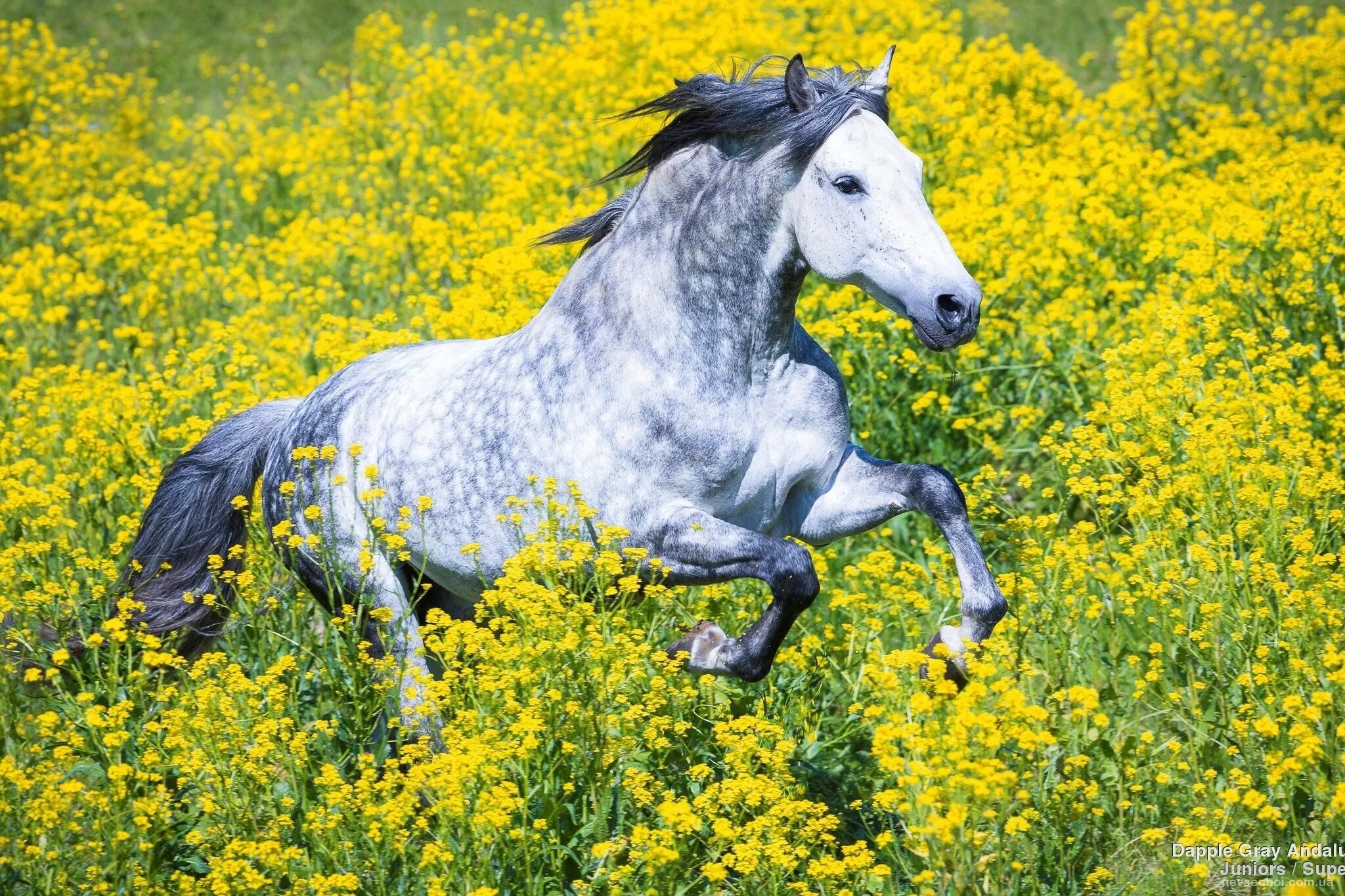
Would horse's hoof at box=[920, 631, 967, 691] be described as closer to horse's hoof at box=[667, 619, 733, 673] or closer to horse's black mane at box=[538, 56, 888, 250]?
horse's hoof at box=[667, 619, 733, 673]

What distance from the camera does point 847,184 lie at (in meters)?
3.74

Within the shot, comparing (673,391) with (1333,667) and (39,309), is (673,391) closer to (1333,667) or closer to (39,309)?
(1333,667)

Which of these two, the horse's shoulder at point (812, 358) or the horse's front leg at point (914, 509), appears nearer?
the horse's front leg at point (914, 509)

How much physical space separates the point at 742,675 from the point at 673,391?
30.1 inches

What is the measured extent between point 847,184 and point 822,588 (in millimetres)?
2085

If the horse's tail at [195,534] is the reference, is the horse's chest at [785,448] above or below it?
above

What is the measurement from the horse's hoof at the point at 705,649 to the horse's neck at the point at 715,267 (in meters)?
0.70

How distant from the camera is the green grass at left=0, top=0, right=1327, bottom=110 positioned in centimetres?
1247

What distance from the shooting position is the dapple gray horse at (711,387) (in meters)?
3.76

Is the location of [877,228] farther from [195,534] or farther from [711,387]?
[195,534]

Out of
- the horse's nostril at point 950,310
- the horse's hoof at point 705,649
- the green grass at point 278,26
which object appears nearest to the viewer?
the horse's nostril at point 950,310

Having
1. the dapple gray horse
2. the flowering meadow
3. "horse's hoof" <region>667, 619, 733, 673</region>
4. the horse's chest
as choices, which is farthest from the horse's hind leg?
the horse's chest

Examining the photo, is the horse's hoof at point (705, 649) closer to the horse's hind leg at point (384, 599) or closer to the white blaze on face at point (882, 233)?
the horse's hind leg at point (384, 599)

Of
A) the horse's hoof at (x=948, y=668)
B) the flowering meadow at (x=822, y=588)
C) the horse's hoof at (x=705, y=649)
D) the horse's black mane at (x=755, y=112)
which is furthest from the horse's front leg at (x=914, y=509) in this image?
the horse's black mane at (x=755, y=112)
